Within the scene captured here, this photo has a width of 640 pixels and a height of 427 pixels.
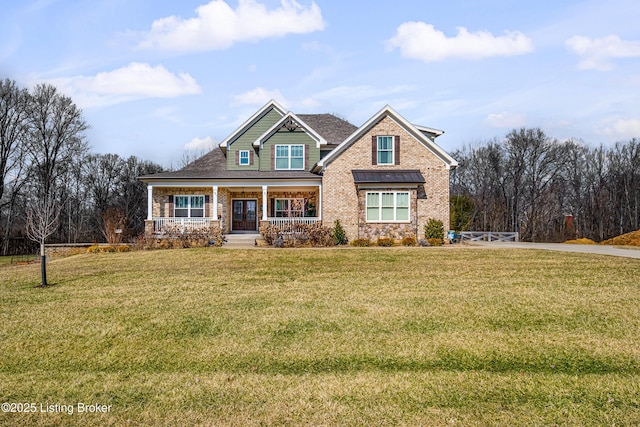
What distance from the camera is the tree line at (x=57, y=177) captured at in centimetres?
3503

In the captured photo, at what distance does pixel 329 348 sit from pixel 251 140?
21.9 meters

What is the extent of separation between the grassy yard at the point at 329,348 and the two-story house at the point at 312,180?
997 centimetres

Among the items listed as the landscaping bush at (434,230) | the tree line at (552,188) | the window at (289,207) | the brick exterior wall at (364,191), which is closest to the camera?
the landscaping bush at (434,230)

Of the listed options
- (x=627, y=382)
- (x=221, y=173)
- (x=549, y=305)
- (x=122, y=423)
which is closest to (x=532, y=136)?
(x=221, y=173)

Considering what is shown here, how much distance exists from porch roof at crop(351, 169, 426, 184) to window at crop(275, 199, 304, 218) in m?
4.28

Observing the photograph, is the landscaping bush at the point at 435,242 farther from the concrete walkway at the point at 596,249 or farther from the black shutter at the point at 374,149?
the black shutter at the point at 374,149

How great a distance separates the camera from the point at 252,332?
7520 mm

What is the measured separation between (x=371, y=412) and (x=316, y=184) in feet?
63.3

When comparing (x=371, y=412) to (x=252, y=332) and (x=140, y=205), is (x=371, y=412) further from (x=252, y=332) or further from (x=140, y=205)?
(x=140, y=205)

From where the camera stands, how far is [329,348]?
677cm

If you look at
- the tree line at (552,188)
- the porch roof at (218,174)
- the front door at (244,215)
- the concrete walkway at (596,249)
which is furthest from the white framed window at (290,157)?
the tree line at (552,188)

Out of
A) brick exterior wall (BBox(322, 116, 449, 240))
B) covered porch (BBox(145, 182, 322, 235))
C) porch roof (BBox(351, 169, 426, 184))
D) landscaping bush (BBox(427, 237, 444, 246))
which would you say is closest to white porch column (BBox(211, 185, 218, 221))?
covered porch (BBox(145, 182, 322, 235))

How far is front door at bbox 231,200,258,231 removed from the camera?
2712cm

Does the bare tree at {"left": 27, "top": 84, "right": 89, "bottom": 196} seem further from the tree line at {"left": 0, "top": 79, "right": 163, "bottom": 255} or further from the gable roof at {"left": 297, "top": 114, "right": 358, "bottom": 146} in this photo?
the gable roof at {"left": 297, "top": 114, "right": 358, "bottom": 146}
